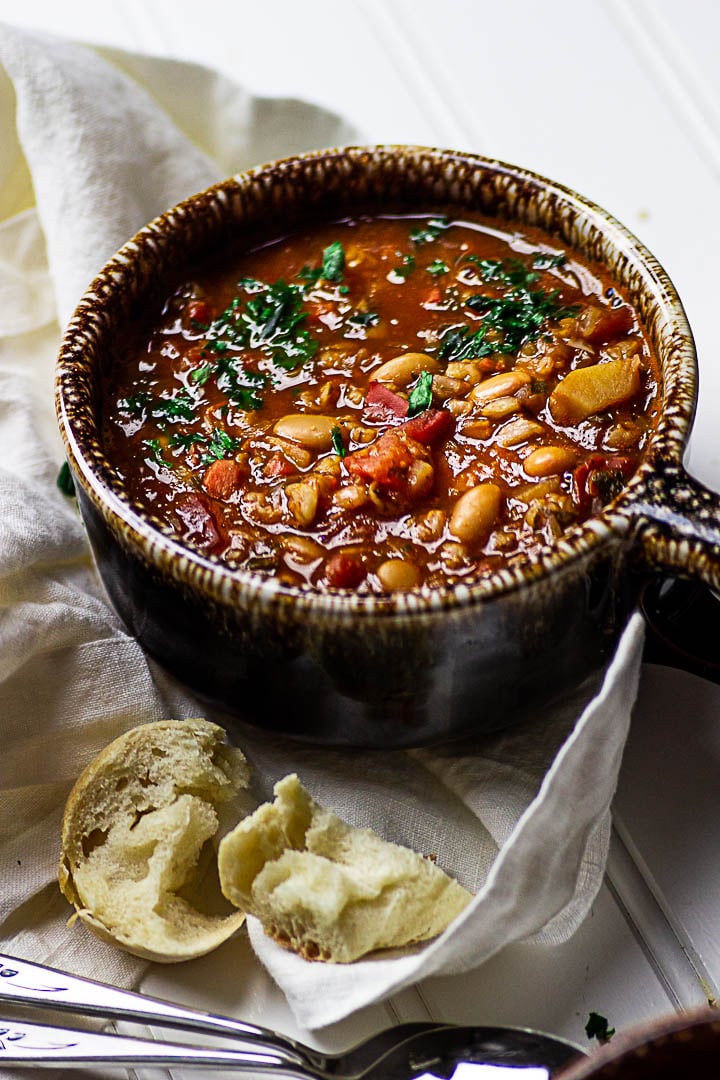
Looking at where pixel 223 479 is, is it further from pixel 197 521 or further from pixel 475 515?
pixel 475 515

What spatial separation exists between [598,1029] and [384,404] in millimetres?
1255

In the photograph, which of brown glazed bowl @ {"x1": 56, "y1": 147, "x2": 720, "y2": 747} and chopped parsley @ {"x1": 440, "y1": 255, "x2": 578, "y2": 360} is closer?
brown glazed bowl @ {"x1": 56, "y1": 147, "x2": 720, "y2": 747}

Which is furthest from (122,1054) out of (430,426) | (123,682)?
(430,426)

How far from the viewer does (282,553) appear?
2365 millimetres

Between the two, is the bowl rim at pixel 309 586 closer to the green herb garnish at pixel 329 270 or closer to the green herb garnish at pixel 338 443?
the green herb garnish at pixel 329 270

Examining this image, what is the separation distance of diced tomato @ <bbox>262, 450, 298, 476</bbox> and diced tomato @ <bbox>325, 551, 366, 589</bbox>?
259mm

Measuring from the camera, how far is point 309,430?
8.32 feet

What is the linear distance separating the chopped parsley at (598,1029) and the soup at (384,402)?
813 millimetres

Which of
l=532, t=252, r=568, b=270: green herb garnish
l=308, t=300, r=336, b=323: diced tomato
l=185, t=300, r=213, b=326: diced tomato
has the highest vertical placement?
l=532, t=252, r=568, b=270: green herb garnish

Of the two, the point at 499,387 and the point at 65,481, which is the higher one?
the point at 499,387

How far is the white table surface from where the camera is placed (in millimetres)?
2289

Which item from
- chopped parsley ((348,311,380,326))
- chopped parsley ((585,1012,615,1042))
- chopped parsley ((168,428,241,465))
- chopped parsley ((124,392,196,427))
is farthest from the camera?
chopped parsley ((348,311,380,326))

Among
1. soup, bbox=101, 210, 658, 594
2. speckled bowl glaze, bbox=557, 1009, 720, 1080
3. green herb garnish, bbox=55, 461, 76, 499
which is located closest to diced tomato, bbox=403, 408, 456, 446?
soup, bbox=101, 210, 658, 594

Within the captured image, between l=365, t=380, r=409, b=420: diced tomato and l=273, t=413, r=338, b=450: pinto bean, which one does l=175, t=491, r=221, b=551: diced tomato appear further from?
l=365, t=380, r=409, b=420: diced tomato
